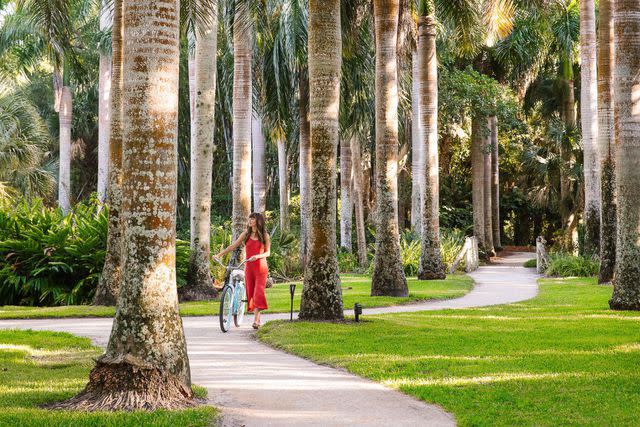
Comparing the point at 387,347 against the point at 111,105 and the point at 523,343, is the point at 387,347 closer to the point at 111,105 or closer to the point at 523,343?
the point at 523,343

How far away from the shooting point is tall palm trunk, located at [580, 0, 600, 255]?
970 inches

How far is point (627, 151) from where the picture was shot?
15.6m

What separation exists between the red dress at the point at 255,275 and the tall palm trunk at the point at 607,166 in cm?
1079

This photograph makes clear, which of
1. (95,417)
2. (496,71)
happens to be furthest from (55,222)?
(496,71)

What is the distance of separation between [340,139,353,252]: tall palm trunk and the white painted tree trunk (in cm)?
1153

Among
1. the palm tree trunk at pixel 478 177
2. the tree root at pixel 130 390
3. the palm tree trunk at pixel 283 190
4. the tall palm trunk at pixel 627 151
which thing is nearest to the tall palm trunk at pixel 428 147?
the palm tree trunk at pixel 283 190

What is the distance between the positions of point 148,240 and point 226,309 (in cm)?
561

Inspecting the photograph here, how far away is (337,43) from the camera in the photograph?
13.7 metres

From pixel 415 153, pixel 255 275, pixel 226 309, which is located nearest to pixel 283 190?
pixel 415 153

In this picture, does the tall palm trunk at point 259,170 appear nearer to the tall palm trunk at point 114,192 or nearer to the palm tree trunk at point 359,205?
the palm tree trunk at point 359,205

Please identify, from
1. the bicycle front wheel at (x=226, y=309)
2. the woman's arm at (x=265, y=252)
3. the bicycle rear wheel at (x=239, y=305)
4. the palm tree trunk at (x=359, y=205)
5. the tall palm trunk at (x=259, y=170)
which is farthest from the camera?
the palm tree trunk at (x=359, y=205)

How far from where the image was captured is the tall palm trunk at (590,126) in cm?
2464

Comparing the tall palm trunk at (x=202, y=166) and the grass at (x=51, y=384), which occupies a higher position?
the tall palm trunk at (x=202, y=166)

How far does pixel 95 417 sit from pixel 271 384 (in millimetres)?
2154
